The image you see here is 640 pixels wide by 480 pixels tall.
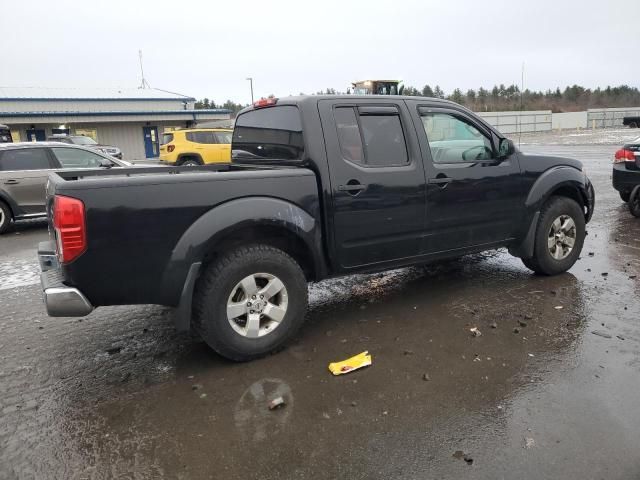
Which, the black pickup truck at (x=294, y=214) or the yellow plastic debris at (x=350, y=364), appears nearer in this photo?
the black pickup truck at (x=294, y=214)

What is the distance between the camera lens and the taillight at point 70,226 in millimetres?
3033

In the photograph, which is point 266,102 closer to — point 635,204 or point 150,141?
point 635,204

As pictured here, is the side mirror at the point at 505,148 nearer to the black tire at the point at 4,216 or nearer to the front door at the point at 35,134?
the black tire at the point at 4,216

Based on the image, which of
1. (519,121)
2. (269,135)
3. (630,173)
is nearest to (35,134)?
(269,135)

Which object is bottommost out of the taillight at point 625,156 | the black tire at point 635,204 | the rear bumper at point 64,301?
the black tire at point 635,204

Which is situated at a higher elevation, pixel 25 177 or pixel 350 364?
pixel 25 177

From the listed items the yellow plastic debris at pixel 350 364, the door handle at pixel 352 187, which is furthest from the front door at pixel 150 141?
the yellow plastic debris at pixel 350 364

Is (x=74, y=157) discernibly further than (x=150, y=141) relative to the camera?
No

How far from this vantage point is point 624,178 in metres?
8.62

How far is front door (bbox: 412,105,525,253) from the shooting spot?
174 inches

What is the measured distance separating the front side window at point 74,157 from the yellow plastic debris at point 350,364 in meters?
7.92

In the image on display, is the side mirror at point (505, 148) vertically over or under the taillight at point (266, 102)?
under

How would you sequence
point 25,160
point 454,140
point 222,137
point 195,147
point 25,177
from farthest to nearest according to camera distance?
point 222,137
point 195,147
point 25,160
point 25,177
point 454,140

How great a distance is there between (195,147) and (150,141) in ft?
68.8
